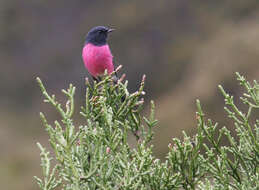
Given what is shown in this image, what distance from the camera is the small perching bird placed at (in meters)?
4.32

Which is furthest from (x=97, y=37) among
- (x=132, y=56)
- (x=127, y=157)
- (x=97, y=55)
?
(x=132, y=56)

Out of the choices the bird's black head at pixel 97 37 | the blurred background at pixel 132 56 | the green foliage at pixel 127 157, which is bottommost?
the green foliage at pixel 127 157

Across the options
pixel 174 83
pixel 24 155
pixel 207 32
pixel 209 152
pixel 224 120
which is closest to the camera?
pixel 209 152

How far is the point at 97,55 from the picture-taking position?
→ 4441 millimetres

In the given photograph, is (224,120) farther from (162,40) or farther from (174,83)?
(162,40)

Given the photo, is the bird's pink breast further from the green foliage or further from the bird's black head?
the green foliage

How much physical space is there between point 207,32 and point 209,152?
1463 cm

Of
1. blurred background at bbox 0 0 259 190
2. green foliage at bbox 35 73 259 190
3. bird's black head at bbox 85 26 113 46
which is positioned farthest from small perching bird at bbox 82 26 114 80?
blurred background at bbox 0 0 259 190

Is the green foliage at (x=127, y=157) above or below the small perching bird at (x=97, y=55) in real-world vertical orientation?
below

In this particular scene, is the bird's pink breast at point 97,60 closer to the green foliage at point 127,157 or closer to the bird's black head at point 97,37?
Result: the bird's black head at point 97,37

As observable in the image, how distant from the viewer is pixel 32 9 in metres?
19.2

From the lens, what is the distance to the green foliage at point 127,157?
2.51 m

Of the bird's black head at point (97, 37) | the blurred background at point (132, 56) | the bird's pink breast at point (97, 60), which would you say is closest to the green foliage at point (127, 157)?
the bird's pink breast at point (97, 60)

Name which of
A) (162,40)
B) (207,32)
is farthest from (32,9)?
(207,32)
